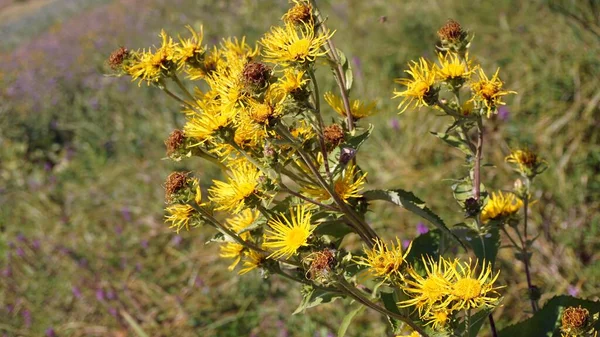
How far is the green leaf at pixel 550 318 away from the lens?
1315 millimetres

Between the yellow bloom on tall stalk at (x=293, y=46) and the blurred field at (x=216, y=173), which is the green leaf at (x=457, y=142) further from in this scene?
the blurred field at (x=216, y=173)

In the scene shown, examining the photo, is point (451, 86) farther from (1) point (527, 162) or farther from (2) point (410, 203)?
(1) point (527, 162)

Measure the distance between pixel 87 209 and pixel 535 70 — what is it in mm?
3386

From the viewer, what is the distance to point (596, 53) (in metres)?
3.37

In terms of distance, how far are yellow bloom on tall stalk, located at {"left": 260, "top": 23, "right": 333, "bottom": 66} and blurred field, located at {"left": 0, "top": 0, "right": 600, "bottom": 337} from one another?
2.95 ft

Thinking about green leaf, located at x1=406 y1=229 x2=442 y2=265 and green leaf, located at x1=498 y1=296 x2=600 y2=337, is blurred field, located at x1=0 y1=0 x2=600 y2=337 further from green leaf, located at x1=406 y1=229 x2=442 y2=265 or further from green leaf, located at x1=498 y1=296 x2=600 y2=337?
green leaf, located at x1=498 y1=296 x2=600 y2=337

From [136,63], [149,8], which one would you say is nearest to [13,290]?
[136,63]

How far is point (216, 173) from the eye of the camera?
418cm

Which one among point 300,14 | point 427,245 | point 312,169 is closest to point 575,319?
point 427,245

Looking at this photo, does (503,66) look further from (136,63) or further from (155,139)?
(136,63)

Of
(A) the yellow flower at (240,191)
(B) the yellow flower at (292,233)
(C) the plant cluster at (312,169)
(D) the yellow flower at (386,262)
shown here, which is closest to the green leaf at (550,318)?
(C) the plant cluster at (312,169)

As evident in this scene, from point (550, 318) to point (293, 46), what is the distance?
0.86m

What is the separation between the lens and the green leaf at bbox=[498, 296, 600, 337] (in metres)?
1.32

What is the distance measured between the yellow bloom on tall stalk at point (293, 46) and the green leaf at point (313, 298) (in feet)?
1.48
